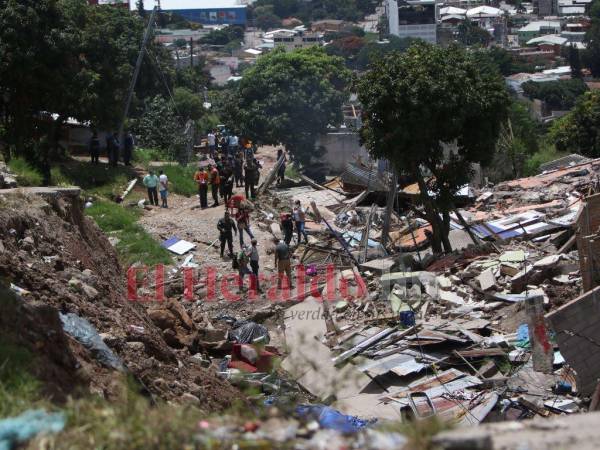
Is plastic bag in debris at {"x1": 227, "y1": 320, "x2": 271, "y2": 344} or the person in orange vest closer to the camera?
plastic bag in debris at {"x1": 227, "y1": 320, "x2": 271, "y2": 344}

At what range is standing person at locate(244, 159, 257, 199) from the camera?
862 inches

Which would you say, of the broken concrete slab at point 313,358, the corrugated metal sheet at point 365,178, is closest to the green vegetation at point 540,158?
the corrugated metal sheet at point 365,178

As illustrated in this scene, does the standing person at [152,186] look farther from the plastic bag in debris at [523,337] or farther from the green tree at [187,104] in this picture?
the green tree at [187,104]

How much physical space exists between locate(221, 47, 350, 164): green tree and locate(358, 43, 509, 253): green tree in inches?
707

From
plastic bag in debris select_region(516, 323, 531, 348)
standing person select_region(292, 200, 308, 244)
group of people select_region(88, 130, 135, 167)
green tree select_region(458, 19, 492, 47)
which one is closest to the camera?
plastic bag in debris select_region(516, 323, 531, 348)

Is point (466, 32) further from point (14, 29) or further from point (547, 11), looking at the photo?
point (14, 29)

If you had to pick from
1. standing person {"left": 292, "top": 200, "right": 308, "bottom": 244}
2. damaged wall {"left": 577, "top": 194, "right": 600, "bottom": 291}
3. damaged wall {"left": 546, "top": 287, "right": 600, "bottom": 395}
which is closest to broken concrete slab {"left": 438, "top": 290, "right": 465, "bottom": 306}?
damaged wall {"left": 577, "top": 194, "right": 600, "bottom": 291}

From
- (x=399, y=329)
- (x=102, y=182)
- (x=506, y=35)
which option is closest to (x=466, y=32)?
(x=506, y=35)

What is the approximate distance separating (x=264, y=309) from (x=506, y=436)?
11.0 m

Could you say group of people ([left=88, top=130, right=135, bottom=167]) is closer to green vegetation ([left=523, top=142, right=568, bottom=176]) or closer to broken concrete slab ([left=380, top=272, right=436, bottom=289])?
broken concrete slab ([left=380, top=272, right=436, bottom=289])

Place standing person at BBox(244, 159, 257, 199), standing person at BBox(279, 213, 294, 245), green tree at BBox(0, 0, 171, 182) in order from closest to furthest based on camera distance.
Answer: standing person at BBox(279, 213, 294, 245), green tree at BBox(0, 0, 171, 182), standing person at BBox(244, 159, 257, 199)

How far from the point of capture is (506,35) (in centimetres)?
12200

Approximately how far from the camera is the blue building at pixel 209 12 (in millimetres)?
158500

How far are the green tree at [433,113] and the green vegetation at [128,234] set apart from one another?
4.34 meters
